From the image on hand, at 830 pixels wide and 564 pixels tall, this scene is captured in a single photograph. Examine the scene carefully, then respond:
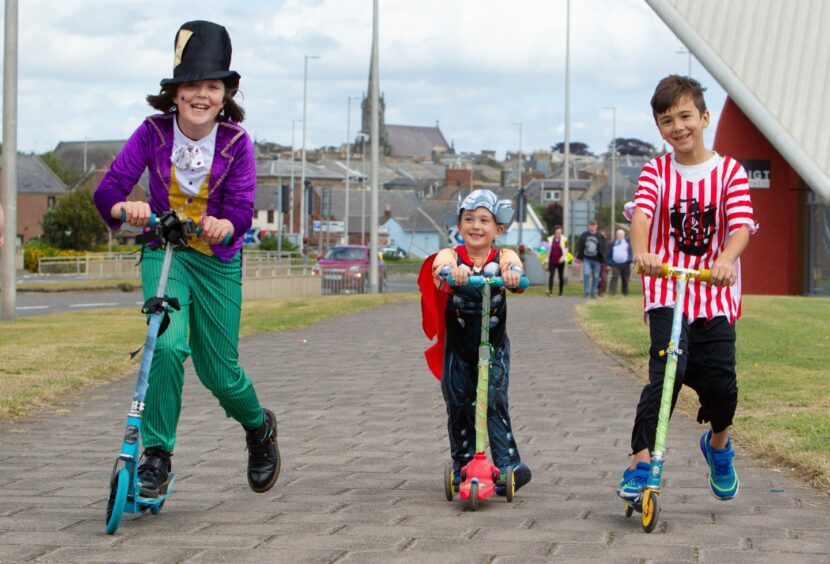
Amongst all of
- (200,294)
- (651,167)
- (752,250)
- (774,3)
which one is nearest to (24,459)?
(200,294)

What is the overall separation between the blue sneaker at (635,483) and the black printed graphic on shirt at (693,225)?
2.89 feet

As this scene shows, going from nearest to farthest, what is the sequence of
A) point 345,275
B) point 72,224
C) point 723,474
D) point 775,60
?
point 723,474, point 775,60, point 345,275, point 72,224

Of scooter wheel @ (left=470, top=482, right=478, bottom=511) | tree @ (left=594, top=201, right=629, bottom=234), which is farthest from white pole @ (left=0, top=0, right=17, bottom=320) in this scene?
tree @ (left=594, top=201, right=629, bottom=234)

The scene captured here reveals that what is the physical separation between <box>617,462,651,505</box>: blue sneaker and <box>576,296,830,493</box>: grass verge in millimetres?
1240

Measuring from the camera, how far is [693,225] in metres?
5.79

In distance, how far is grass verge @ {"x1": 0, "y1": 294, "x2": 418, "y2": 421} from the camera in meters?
10.5

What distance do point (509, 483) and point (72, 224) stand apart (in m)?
74.9

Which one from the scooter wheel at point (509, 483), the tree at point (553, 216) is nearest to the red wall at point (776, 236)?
the scooter wheel at point (509, 483)

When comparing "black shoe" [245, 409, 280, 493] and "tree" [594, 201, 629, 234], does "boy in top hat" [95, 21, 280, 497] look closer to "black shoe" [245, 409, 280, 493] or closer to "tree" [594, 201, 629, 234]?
"black shoe" [245, 409, 280, 493]

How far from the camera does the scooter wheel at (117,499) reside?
16.9ft

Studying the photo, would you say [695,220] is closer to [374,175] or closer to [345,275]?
[374,175]

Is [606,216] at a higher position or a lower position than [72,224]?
higher

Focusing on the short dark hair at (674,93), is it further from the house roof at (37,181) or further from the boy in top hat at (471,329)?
the house roof at (37,181)

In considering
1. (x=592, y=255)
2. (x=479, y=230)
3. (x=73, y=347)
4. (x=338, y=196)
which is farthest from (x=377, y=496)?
(x=338, y=196)
